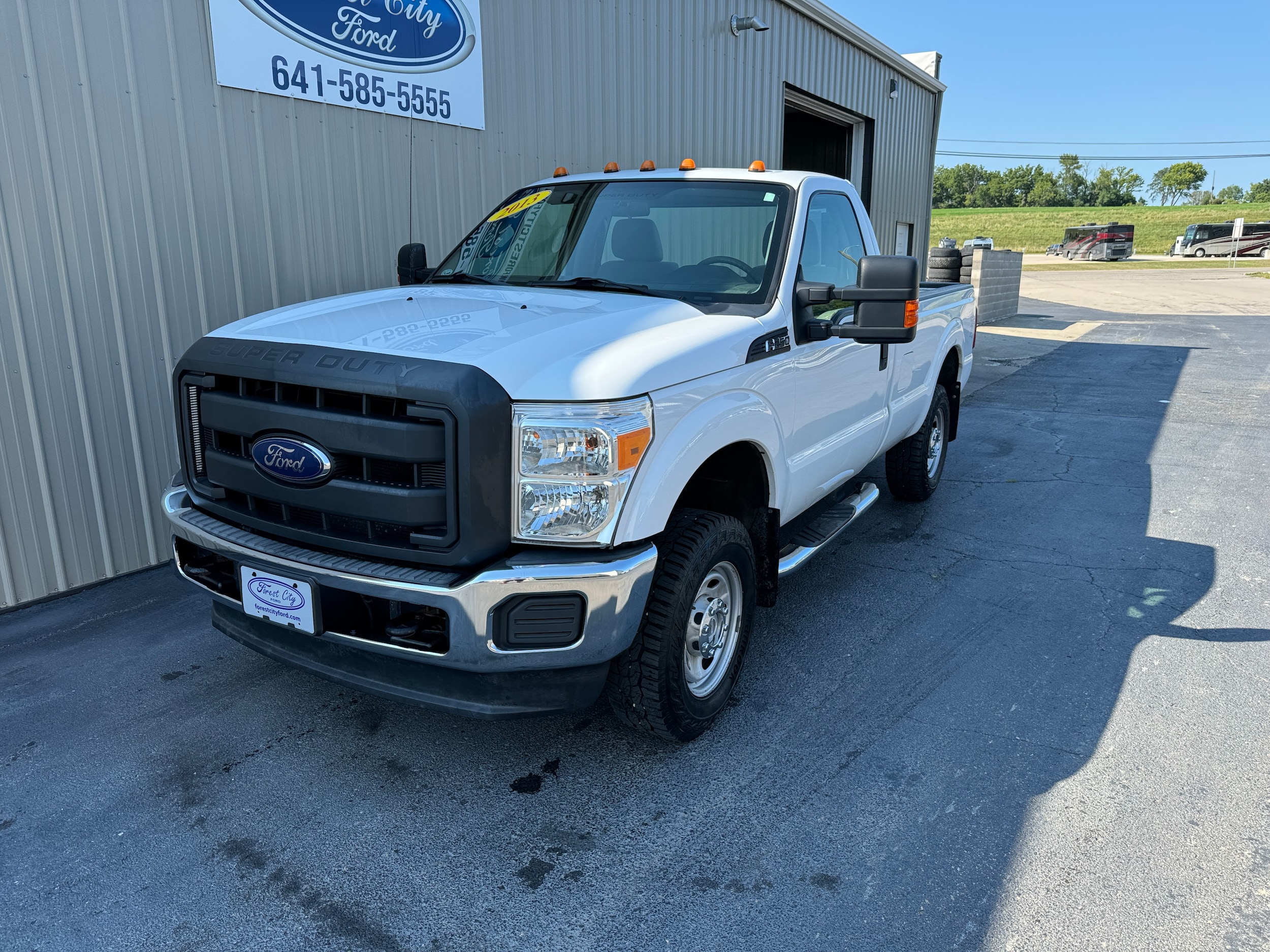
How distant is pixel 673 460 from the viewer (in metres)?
2.86

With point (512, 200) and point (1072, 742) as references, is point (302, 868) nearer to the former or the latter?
point (1072, 742)

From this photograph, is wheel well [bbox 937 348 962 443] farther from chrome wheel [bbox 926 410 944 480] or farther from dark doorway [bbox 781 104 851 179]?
dark doorway [bbox 781 104 851 179]

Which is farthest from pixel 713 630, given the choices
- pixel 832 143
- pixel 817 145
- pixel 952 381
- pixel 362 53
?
pixel 817 145

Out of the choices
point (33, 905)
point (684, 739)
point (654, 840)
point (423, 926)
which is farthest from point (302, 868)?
point (684, 739)

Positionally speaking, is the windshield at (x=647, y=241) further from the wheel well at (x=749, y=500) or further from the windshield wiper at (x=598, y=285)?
the wheel well at (x=749, y=500)

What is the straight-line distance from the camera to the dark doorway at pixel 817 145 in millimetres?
14328

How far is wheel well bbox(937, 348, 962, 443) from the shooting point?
645 centimetres

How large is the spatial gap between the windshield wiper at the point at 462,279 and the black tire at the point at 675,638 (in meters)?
1.62

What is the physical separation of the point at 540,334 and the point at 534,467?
0.52m

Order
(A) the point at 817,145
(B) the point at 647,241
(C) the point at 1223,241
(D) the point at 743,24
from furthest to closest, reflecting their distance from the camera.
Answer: (C) the point at 1223,241 < (A) the point at 817,145 < (D) the point at 743,24 < (B) the point at 647,241

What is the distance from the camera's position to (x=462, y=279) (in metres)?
4.24

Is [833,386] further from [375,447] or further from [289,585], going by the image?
[289,585]

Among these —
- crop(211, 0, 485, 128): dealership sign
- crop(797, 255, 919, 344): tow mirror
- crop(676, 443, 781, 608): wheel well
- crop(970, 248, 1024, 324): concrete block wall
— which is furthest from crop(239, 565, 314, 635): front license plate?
crop(970, 248, 1024, 324): concrete block wall

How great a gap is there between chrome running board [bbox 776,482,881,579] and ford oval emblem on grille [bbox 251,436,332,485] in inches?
73.0
